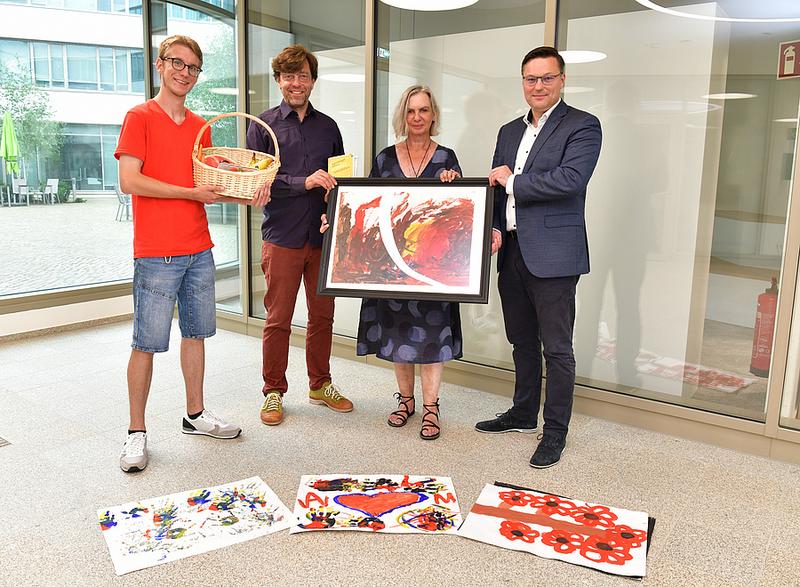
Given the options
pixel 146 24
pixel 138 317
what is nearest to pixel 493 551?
pixel 138 317

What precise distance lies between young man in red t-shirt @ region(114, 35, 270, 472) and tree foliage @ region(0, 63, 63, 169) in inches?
110

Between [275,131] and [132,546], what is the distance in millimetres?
1938

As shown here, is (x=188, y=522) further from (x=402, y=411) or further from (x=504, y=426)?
(x=504, y=426)

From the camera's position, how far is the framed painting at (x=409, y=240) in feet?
9.18

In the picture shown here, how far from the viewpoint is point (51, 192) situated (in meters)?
5.08

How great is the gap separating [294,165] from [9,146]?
280cm

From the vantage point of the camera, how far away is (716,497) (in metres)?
2.59

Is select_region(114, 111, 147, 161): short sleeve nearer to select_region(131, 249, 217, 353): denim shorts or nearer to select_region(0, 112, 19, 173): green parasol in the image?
select_region(131, 249, 217, 353): denim shorts

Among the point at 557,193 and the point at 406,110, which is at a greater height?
the point at 406,110

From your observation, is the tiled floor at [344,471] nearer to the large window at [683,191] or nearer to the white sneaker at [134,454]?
the white sneaker at [134,454]

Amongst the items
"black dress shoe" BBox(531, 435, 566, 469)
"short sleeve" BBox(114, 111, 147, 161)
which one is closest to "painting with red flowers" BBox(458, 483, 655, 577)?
"black dress shoe" BBox(531, 435, 566, 469)

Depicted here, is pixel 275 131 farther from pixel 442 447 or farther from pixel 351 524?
pixel 351 524

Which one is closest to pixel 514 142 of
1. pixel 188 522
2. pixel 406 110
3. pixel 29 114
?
pixel 406 110

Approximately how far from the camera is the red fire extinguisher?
117 inches
